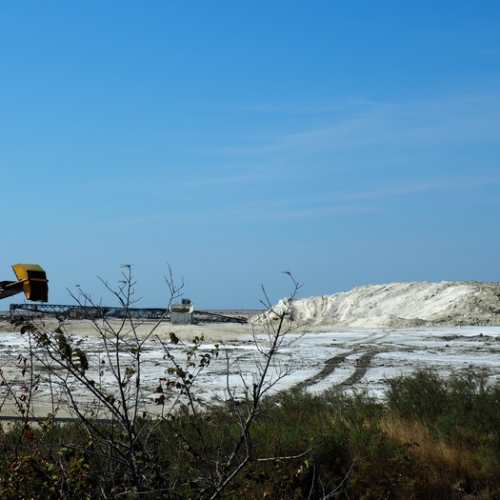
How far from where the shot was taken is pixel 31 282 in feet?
11.5

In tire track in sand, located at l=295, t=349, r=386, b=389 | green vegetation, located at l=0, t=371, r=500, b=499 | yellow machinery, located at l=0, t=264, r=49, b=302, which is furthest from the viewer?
tire track in sand, located at l=295, t=349, r=386, b=389

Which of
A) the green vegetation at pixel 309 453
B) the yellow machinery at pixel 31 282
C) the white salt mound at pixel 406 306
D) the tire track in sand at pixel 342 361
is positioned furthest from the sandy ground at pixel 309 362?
the white salt mound at pixel 406 306

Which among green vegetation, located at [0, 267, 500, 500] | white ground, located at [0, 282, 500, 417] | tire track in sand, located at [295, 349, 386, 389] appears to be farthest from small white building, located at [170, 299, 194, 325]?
green vegetation, located at [0, 267, 500, 500]

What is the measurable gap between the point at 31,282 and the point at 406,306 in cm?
5779

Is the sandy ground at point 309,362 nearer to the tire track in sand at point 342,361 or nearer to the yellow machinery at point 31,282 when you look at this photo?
the tire track in sand at point 342,361

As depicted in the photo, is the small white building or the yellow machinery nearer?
the yellow machinery

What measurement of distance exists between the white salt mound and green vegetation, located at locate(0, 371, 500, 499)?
36010 mm

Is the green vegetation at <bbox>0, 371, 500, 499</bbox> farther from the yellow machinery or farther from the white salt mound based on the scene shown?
the white salt mound

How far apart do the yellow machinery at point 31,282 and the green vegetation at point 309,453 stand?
144cm

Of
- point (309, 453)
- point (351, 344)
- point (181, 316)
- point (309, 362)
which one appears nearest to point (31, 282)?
point (309, 453)

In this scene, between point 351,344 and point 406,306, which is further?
point 406,306

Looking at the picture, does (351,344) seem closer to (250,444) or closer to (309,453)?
(309,453)

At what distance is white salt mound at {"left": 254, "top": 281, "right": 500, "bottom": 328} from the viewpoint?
4719 centimetres

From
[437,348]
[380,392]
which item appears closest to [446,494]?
[380,392]
